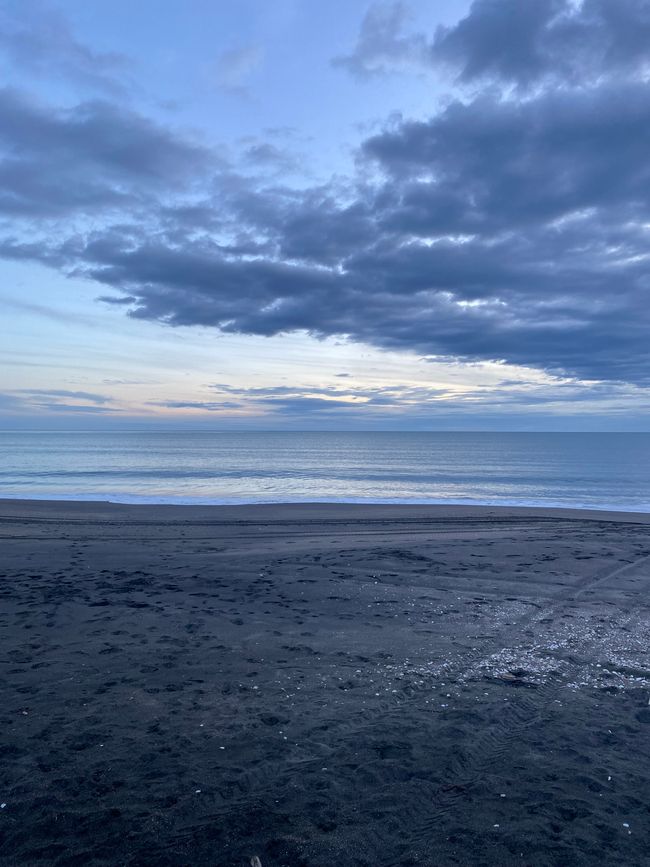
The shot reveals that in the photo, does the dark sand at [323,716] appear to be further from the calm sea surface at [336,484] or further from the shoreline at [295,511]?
the calm sea surface at [336,484]

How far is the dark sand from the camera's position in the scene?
401 cm

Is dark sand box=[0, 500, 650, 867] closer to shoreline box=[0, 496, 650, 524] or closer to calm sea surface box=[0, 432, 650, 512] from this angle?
shoreline box=[0, 496, 650, 524]

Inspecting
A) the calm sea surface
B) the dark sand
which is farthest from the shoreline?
the dark sand

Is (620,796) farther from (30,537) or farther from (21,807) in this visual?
(30,537)

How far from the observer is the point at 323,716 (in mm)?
5781

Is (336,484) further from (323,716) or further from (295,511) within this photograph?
(323,716)

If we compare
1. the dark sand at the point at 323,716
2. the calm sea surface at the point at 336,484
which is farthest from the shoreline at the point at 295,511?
the dark sand at the point at 323,716

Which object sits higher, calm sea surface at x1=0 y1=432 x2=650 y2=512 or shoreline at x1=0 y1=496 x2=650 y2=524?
calm sea surface at x1=0 y1=432 x2=650 y2=512

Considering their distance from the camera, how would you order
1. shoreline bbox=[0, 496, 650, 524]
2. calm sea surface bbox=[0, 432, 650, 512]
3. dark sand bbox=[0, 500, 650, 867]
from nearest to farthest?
dark sand bbox=[0, 500, 650, 867] < shoreline bbox=[0, 496, 650, 524] < calm sea surface bbox=[0, 432, 650, 512]

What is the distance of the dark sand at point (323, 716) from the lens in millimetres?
4012

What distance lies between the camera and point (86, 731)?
5391 mm

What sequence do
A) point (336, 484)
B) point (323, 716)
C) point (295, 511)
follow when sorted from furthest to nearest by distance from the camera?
point (336, 484)
point (295, 511)
point (323, 716)

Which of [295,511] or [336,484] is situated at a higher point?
[336,484]

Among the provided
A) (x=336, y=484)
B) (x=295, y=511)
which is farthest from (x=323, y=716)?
(x=336, y=484)
